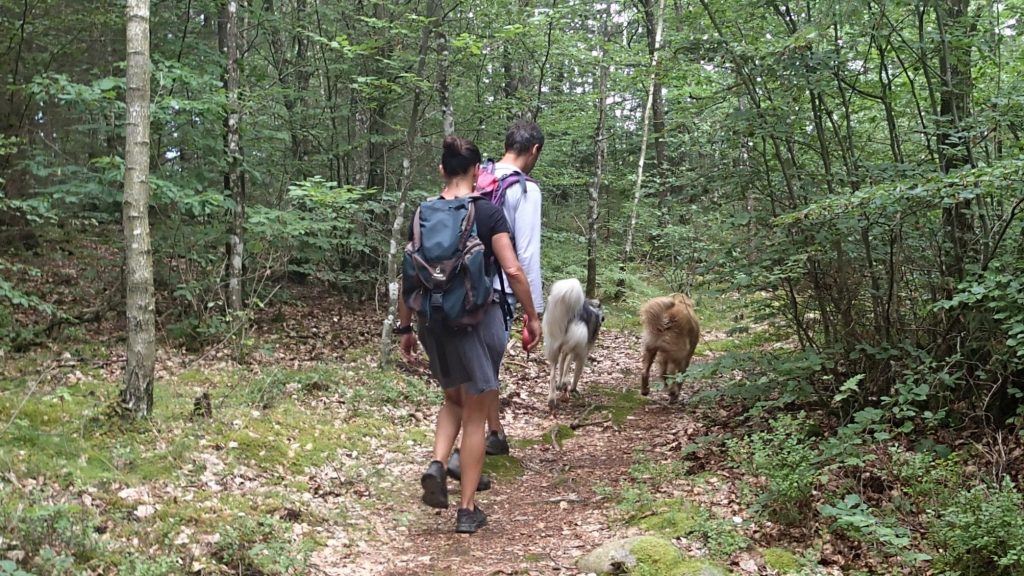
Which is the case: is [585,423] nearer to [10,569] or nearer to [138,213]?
[138,213]

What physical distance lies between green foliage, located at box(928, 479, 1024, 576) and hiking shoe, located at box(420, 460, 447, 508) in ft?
8.73

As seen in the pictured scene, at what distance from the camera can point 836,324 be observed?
5.92m

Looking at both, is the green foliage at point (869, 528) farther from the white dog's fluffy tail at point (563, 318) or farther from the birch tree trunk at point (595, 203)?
the birch tree trunk at point (595, 203)

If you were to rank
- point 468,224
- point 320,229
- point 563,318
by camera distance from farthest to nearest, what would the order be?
point 320,229 < point 563,318 < point 468,224

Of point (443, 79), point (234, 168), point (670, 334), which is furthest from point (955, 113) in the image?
point (234, 168)

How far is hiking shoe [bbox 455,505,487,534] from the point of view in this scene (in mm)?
4340

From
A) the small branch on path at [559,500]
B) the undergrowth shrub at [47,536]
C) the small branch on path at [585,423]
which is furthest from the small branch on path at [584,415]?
the undergrowth shrub at [47,536]

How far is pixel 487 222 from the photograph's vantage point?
415 centimetres

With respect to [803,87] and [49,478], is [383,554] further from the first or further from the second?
[803,87]

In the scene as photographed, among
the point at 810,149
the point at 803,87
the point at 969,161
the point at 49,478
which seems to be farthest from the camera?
the point at 810,149

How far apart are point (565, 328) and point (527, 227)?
9.67 feet

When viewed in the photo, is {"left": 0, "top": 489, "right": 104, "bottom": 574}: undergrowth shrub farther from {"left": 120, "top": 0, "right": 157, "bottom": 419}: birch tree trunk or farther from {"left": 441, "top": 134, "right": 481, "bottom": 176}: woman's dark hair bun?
{"left": 441, "top": 134, "right": 481, "bottom": 176}: woman's dark hair bun

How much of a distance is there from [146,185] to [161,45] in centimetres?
579

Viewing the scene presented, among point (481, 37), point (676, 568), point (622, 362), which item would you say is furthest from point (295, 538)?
point (622, 362)
